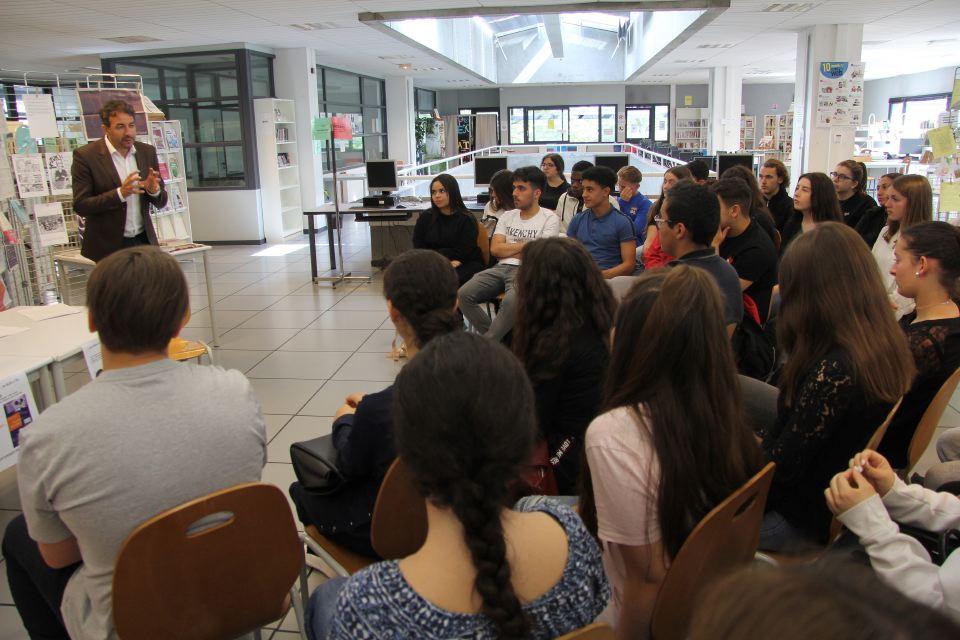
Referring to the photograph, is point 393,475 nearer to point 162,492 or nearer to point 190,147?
point 162,492

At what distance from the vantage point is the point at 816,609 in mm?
505

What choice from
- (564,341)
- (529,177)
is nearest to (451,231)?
(529,177)

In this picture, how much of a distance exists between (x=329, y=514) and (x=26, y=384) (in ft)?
4.04

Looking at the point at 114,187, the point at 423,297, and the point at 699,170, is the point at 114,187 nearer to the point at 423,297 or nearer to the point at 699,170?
the point at 423,297

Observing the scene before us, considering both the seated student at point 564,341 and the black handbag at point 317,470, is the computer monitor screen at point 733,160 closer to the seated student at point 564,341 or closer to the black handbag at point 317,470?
the seated student at point 564,341

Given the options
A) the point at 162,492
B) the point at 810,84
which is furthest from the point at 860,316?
the point at 810,84

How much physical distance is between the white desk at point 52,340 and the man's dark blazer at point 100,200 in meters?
1.15

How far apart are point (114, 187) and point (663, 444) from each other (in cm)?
386

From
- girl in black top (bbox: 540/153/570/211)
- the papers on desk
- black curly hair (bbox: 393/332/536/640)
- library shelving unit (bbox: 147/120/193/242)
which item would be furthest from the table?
black curly hair (bbox: 393/332/536/640)

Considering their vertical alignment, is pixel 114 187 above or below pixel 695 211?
above

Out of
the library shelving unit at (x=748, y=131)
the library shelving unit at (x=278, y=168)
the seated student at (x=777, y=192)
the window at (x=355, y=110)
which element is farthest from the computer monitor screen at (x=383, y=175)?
the library shelving unit at (x=748, y=131)

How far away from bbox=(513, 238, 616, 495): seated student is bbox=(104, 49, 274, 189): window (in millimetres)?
8312

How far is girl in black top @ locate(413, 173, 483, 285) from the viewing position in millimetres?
5113

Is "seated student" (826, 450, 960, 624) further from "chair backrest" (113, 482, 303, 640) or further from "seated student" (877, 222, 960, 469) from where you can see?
"chair backrest" (113, 482, 303, 640)
